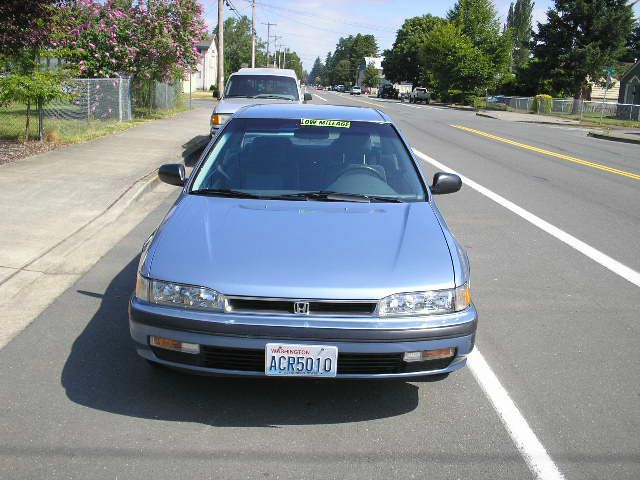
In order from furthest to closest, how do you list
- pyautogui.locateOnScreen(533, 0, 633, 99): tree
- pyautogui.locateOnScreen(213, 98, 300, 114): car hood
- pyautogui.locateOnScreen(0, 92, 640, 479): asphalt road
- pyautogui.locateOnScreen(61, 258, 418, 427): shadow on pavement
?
1. pyautogui.locateOnScreen(533, 0, 633, 99): tree
2. pyautogui.locateOnScreen(213, 98, 300, 114): car hood
3. pyautogui.locateOnScreen(61, 258, 418, 427): shadow on pavement
4. pyautogui.locateOnScreen(0, 92, 640, 479): asphalt road

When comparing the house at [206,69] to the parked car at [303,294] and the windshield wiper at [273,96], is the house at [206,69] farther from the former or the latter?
the parked car at [303,294]

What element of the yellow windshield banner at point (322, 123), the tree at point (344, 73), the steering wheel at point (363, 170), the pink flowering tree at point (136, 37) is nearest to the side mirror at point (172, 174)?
the yellow windshield banner at point (322, 123)

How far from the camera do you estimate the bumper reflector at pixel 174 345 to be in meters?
3.46

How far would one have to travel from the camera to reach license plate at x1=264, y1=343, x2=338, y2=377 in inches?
132

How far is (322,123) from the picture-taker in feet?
17.1

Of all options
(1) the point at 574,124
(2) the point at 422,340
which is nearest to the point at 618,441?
(2) the point at 422,340

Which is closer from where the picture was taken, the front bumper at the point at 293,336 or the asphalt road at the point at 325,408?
the asphalt road at the point at 325,408

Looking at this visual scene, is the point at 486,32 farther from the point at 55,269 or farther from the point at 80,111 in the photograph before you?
the point at 55,269

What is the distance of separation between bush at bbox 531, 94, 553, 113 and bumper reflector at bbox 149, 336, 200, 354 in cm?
5144

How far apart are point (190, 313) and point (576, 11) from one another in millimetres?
63504

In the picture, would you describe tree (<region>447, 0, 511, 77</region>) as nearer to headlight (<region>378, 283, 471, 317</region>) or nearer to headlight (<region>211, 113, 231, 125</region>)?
headlight (<region>211, 113, 231, 125</region>)

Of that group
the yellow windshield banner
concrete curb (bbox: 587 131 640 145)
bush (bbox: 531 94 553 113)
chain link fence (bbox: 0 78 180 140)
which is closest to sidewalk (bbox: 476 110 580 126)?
bush (bbox: 531 94 553 113)

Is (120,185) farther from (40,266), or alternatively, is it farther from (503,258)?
(503,258)

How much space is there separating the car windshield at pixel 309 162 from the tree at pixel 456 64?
67022mm
